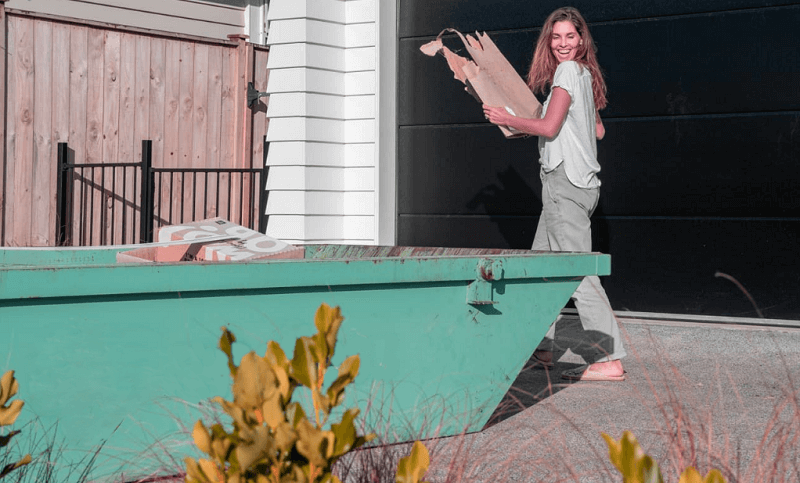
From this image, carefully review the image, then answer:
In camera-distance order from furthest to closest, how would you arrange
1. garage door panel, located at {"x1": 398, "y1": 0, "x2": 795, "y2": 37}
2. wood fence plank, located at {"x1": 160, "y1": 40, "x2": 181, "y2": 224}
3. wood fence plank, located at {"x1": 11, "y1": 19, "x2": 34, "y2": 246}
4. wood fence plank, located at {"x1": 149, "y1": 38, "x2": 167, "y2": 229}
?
wood fence plank, located at {"x1": 160, "y1": 40, "x2": 181, "y2": 224} → wood fence plank, located at {"x1": 149, "y1": 38, "x2": 167, "y2": 229} → wood fence plank, located at {"x1": 11, "y1": 19, "x2": 34, "y2": 246} → garage door panel, located at {"x1": 398, "y1": 0, "x2": 795, "y2": 37}

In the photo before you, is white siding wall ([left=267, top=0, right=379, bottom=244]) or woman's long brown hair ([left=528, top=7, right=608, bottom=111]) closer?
woman's long brown hair ([left=528, top=7, right=608, bottom=111])

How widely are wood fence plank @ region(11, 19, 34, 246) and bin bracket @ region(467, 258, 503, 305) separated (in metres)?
4.69

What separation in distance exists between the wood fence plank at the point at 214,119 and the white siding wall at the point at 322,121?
4.05 feet

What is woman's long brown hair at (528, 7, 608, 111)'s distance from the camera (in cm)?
446

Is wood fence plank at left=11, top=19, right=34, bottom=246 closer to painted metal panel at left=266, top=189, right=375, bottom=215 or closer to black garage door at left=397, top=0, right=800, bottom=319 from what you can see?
painted metal panel at left=266, top=189, right=375, bottom=215

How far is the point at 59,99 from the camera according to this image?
287 inches

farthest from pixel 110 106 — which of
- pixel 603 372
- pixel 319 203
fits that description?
pixel 603 372

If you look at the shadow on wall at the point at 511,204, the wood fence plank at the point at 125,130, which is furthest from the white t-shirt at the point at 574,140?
the wood fence plank at the point at 125,130

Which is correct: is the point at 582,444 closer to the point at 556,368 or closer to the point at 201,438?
the point at 556,368

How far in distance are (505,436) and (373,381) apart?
527 millimetres

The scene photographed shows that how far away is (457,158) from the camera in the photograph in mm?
7070

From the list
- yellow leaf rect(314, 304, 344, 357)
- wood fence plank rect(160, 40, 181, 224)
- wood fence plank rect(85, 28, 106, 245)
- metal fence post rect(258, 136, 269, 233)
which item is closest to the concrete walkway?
yellow leaf rect(314, 304, 344, 357)

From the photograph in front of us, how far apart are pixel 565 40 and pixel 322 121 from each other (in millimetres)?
3077

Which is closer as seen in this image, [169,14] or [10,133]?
[10,133]
